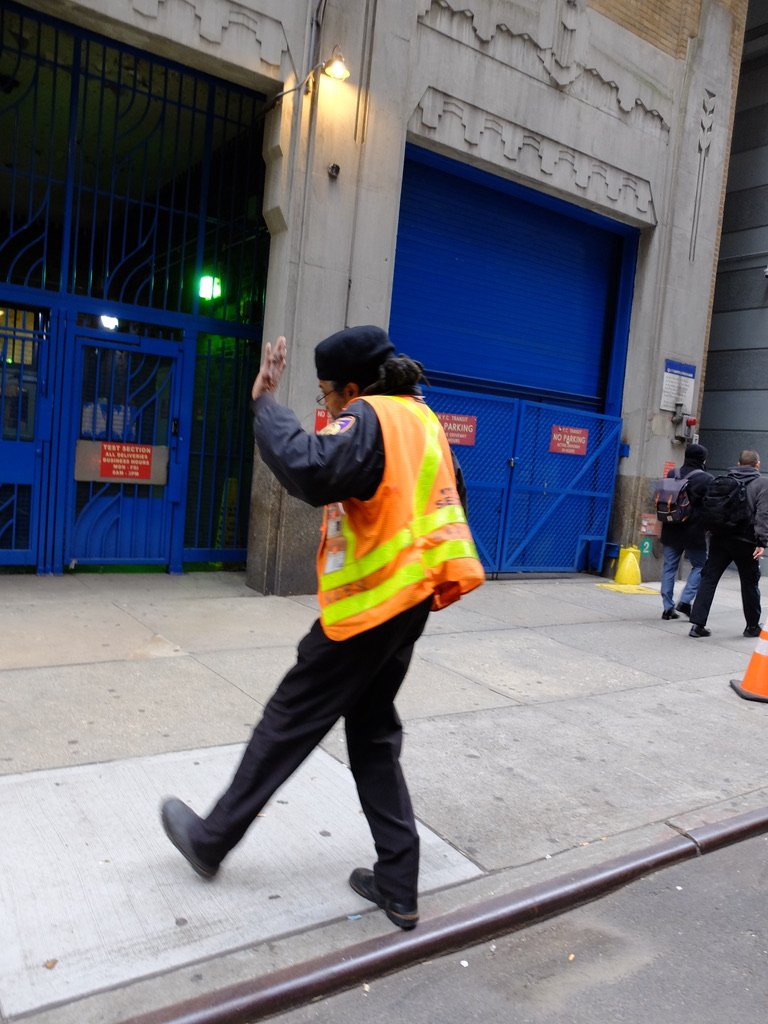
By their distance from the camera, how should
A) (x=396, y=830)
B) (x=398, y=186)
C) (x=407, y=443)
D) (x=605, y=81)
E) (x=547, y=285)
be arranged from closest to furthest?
1. (x=407, y=443)
2. (x=396, y=830)
3. (x=398, y=186)
4. (x=605, y=81)
5. (x=547, y=285)

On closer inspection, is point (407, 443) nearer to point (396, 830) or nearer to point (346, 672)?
point (346, 672)

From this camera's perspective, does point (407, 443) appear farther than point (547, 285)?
No

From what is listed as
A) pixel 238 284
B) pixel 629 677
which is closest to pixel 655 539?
pixel 629 677

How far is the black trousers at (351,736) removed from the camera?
2.79 meters

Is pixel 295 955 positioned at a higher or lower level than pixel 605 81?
lower

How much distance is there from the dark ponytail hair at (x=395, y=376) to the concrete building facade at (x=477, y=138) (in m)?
5.21

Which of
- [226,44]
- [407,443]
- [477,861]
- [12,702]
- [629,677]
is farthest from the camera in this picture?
[226,44]

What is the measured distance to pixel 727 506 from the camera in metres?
7.53

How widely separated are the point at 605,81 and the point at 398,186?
3.54 meters

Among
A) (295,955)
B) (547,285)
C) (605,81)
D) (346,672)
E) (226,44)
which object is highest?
(605,81)

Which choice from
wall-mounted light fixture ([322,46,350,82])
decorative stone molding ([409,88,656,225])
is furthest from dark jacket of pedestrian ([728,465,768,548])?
wall-mounted light fixture ([322,46,350,82])

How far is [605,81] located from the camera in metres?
10.1

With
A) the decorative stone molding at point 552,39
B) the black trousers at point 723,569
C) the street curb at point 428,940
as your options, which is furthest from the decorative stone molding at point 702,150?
the street curb at point 428,940

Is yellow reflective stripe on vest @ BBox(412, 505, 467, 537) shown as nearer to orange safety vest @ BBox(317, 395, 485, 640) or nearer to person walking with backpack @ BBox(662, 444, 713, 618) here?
orange safety vest @ BBox(317, 395, 485, 640)
